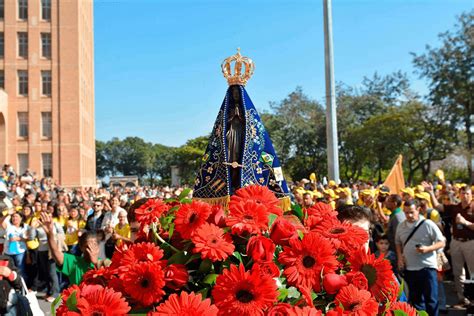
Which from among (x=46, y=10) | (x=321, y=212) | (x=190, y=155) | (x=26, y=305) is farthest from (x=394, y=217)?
(x=190, y=155)

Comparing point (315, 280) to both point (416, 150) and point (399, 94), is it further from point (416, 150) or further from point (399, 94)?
point (399, 94)

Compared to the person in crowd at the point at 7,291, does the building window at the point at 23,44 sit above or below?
above

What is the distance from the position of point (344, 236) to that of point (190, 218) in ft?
1.67

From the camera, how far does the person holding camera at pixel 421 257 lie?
6930 mm

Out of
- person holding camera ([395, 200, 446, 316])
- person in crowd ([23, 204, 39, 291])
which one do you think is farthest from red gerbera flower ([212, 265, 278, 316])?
person in crowd ([23, 204, 39, 291])

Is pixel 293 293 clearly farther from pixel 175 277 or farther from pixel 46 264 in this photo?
pixel 46 264

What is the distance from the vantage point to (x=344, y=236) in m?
1.72

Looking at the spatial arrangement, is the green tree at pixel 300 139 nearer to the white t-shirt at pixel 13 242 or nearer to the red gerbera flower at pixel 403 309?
the white t-shirt at pixel 13 242

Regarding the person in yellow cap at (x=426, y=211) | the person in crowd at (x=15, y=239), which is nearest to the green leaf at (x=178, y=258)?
the person in yellow cap at (x=426, y=211)

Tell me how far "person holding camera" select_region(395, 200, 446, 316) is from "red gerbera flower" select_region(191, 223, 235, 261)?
5.89 meters

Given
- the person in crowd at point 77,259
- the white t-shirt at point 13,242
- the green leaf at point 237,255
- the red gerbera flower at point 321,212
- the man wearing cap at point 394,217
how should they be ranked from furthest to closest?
the white t-shirt at point 13,242 → the man wearing cap at point 394,217 → the person in crowd at point 77,259 → the red gerbera flower at point 321,212 → the green leaf at point 237,255

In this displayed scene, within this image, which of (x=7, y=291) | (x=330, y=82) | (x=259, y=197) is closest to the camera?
(x=259, y=197)

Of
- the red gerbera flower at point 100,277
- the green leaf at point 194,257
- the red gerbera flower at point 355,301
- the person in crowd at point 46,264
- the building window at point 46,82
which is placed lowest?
the person in crowd at point 46,264

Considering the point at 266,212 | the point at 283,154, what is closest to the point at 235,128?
the point at 266,212
